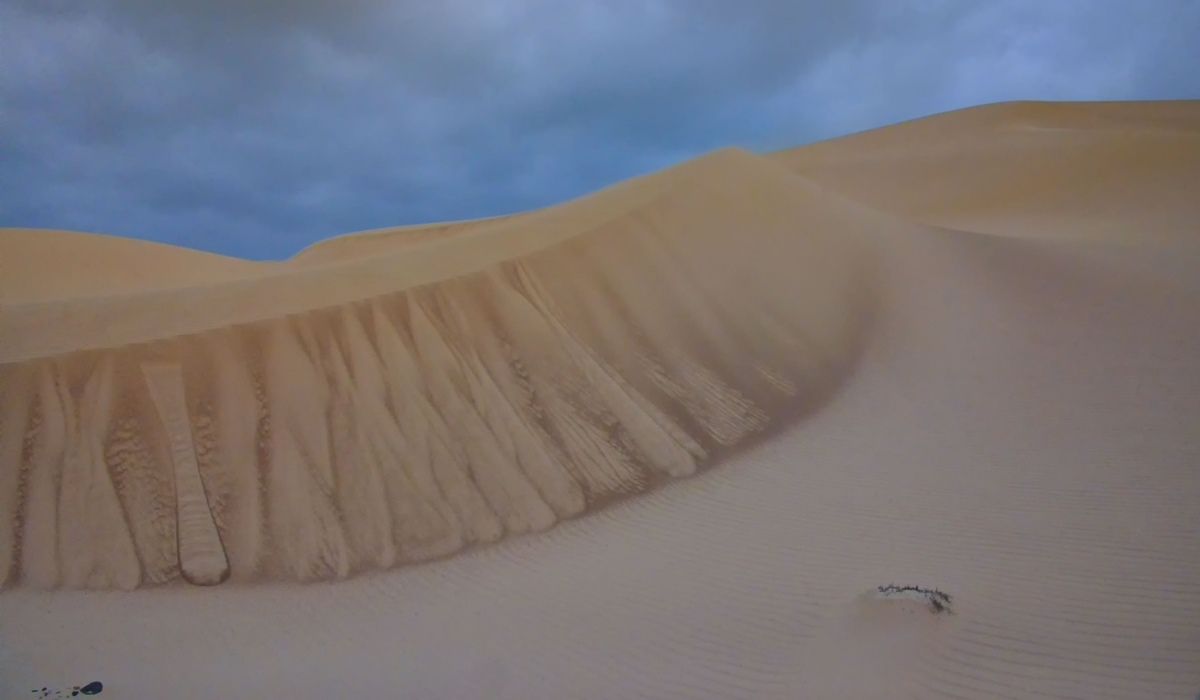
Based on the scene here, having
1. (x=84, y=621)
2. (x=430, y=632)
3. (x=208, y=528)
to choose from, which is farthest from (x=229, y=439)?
(x=430, y=632)

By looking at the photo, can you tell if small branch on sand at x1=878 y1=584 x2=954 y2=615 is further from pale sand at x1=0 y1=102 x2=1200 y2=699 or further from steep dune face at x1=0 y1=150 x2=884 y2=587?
steep dune face at x1=0 y1=150 x2=884 y2=587

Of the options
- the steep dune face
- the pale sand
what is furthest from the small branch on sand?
the steep dune face

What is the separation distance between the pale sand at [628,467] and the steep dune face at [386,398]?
0.16 ft

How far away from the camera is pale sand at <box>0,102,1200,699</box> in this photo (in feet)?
21.0

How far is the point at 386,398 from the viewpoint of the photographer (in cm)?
1094

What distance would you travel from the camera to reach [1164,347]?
37.5 feet

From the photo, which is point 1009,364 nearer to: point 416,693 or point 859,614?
point 859,614

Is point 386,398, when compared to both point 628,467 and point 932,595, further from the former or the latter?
point 932,595

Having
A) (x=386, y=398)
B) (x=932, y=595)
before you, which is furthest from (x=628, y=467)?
(x=932, y=595)

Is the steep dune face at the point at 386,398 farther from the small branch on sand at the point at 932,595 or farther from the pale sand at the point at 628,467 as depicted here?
the small branch on sand at the point at 932,595

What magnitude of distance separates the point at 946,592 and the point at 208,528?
789 centimetres

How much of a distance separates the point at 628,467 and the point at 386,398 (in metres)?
3.51

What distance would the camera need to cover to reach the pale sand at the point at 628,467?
639 cm

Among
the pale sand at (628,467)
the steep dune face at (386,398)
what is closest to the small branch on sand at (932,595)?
the pale sand at (628,467)
